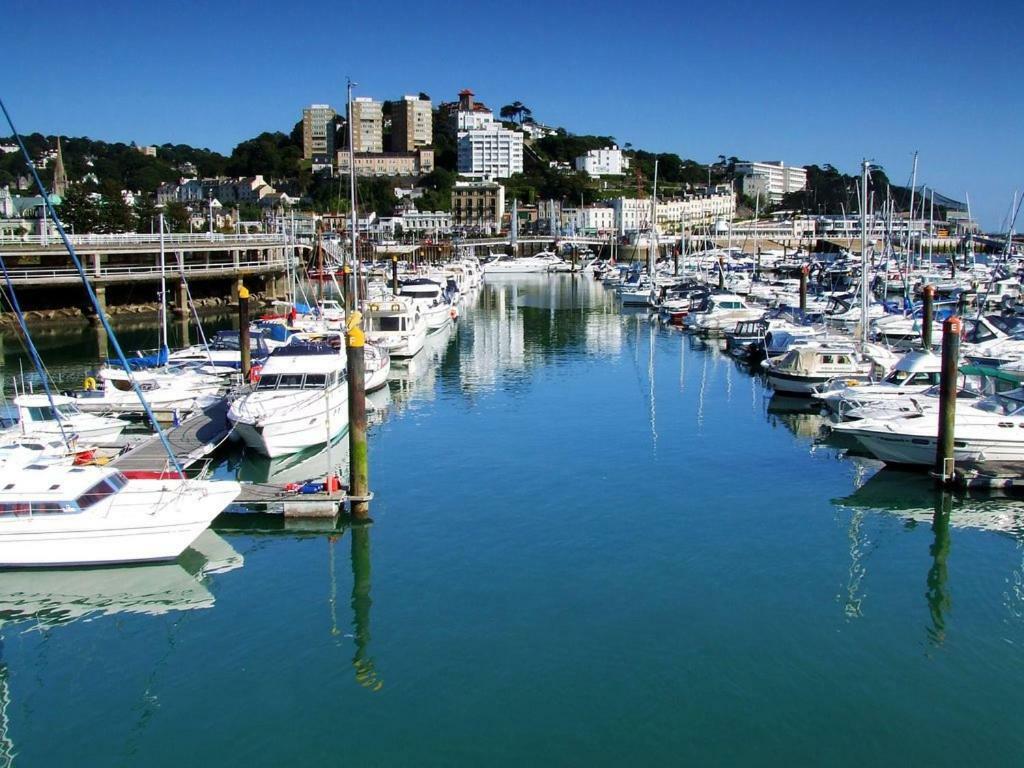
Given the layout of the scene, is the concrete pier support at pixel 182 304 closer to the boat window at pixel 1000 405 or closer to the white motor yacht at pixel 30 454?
the white motor yacht at pixel 30 454

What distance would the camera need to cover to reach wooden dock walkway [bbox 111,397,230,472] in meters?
25.8

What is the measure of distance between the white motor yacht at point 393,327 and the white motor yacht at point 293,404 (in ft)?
44.5

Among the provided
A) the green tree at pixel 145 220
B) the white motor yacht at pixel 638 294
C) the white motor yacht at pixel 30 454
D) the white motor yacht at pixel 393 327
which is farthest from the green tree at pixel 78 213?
the white motor yacht at pixel 30 454

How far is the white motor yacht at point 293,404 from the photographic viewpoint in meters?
29.2

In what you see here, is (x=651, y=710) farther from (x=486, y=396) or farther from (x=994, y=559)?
(x=486, y=396)

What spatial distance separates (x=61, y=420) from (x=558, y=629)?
55.2ft

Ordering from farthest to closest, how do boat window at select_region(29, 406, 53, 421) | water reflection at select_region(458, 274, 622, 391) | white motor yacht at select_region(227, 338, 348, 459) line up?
water reflection at select_region(458, 274, 622, 391) < boat window at select_region(29, 406, 53, 421) < white motor yacht at select_region(227, 338, 348, 459)

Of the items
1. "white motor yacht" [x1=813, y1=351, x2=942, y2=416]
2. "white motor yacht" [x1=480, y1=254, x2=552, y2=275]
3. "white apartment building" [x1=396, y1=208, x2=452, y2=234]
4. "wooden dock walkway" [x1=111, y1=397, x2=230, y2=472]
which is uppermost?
"white apartment building" [x1=396, y1=208, x2=452, y2=234]

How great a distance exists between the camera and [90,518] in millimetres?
20234

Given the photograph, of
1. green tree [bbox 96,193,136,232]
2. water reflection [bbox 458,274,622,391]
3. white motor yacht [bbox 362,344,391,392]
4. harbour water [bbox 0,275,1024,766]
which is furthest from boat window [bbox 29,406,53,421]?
green tree [bbox 96,193,136,232]

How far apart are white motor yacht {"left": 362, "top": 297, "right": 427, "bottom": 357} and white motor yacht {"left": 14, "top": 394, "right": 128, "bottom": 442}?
17032 millimetres

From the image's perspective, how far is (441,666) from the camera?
17.2 meters

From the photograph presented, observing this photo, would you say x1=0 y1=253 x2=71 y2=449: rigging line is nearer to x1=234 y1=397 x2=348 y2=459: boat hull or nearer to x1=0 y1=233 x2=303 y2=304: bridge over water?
x1=234 y1=397 x2=348 y2=459: boat hull

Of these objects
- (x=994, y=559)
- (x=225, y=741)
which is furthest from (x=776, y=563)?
(x=225, y=741)
